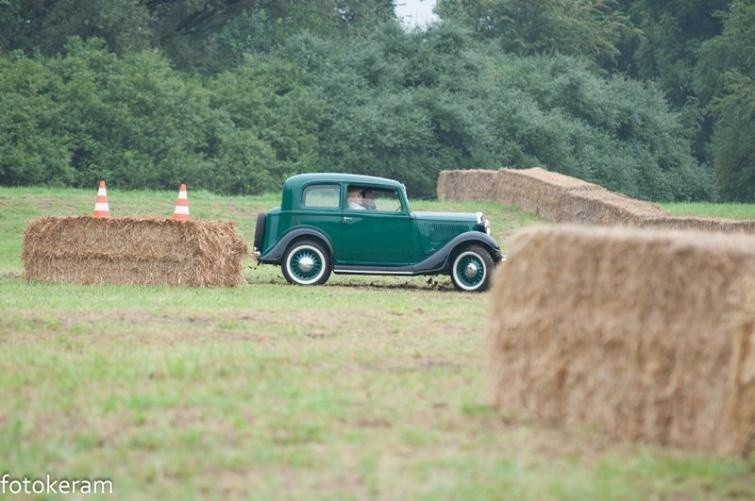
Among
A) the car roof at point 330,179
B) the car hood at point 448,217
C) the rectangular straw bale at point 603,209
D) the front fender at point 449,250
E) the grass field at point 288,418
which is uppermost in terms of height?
the car roof at point 330,179

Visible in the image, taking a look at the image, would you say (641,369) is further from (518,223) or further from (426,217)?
(518,223)

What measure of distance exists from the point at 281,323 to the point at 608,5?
68.8 m

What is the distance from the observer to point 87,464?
26.6ft

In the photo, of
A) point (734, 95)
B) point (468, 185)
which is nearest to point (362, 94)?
point (468, 185)

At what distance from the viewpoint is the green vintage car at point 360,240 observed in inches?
818

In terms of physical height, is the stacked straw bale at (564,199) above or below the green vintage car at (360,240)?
above

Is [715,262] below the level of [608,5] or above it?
below

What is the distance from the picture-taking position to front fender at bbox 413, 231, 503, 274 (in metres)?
20.8

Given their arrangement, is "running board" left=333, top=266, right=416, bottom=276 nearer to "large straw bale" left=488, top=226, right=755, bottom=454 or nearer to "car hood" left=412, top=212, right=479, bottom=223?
"car hood" left=412, top=212, right=479, bottom=223

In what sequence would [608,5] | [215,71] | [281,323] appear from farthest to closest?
[608,5], [215,71], [281,323]

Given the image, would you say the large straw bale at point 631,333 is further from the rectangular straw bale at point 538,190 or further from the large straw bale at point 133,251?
the rectangular straw bale at point 538,190

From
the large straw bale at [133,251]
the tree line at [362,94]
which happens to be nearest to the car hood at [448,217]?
the large straw bale at [133,251]

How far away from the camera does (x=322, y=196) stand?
21.1 meters

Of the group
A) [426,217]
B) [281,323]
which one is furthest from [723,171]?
[281,323]
